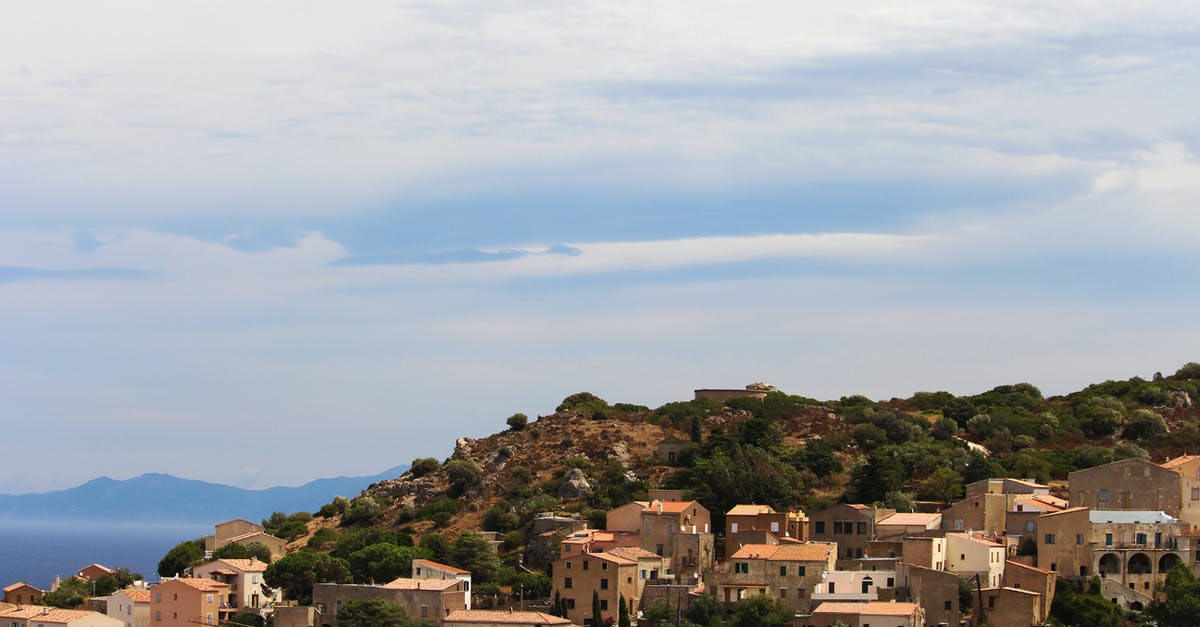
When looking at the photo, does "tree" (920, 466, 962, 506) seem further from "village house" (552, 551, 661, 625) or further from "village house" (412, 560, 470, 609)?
"village house" (412, 560, 470, 609)

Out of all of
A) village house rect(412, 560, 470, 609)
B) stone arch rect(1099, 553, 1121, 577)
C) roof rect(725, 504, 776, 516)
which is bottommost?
village house rect(412, 560, 470, 609)

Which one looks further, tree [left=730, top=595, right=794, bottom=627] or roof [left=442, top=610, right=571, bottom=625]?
tree [left=730, top=595, right=794, bottom=627]

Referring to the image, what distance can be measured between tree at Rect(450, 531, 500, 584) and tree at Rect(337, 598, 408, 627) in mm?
7865

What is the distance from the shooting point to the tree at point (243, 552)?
278ft

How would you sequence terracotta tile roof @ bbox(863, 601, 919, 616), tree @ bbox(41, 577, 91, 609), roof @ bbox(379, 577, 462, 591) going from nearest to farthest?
terracotta tile roof @ bbox(863, 601, 919, 616) < roof @ bbox(379, 577, 462, 591) < tree @ bbox(41, 577, 91, 609)

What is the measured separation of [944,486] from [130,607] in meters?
38.1

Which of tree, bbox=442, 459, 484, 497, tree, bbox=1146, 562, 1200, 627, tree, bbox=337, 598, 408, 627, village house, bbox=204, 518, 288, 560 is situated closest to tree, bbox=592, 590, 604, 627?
tree, bbox=337, 598, 408, 627

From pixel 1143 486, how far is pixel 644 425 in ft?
123

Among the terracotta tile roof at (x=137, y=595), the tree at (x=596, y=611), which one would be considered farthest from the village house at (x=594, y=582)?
the terracotta tile roof at (x=137, y=595)

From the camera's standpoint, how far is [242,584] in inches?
3105

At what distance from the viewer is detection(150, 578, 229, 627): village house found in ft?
247

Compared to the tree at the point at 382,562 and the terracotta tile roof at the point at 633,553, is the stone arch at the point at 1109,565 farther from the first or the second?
the tree at the point at 382,562

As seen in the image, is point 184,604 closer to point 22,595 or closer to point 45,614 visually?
point 45,614

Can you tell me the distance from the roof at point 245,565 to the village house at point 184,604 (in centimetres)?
316
